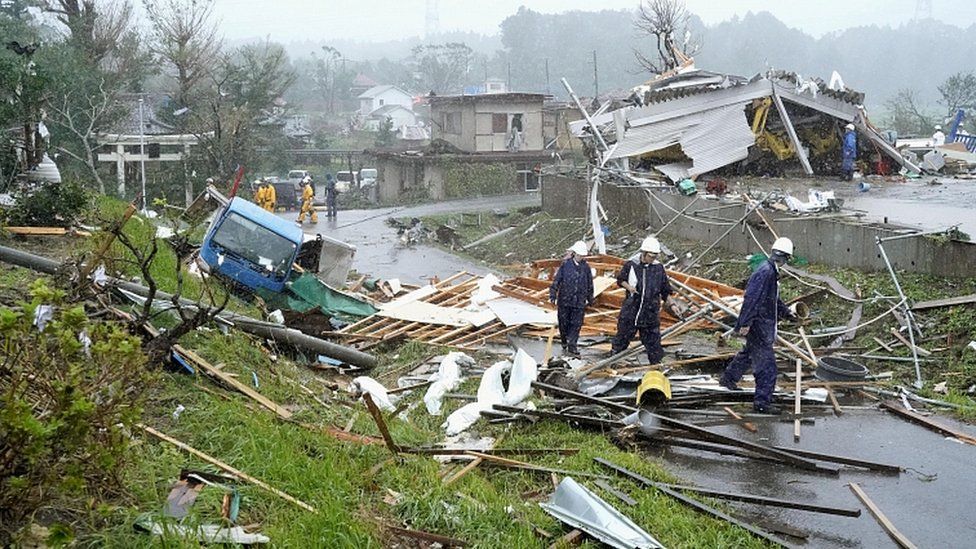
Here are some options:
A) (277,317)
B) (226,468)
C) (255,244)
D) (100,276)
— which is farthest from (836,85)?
(226,468)

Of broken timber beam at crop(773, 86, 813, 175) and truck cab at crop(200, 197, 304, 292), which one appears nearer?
truck cab at crop(200, 197, 304, 292)

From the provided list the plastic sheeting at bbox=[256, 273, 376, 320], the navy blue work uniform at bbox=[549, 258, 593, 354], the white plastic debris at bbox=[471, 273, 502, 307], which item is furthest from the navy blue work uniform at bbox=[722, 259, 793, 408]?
the plastic sheeting at bbox=[256, 273, 376, 320]

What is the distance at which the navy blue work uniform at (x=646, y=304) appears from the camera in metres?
10.3

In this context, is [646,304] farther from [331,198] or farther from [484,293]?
[331,198]

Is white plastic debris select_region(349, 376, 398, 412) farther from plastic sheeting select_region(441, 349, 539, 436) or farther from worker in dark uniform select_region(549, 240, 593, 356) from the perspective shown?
worker in dark uniform select_region(549, 240, 593, 356)

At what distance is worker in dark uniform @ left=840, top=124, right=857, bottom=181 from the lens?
73.0 feet

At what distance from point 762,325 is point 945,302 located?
4.22 m

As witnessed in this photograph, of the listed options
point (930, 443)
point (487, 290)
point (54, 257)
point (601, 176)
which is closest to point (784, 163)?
point (601, 176)

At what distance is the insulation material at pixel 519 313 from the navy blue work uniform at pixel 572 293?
1.44 m

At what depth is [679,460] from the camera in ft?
24.4

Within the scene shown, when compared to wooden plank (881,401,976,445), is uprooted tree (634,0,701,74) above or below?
above

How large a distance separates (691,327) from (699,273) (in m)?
4.60

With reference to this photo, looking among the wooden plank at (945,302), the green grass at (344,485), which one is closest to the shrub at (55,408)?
the green grass at (344,485)

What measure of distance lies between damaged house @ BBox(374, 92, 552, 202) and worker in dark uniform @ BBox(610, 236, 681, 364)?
106 feet
